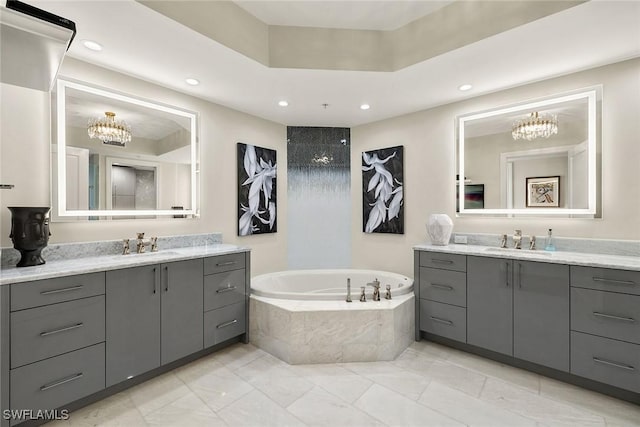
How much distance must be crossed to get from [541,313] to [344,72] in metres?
2.37

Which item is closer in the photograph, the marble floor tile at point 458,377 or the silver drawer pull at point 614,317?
the silver drawer pull at point 614,317

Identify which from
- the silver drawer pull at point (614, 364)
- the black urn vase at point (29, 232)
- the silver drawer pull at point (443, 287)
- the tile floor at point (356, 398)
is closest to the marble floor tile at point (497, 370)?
the tile floor at point (356, 398)

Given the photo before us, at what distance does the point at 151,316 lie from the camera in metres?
2.06

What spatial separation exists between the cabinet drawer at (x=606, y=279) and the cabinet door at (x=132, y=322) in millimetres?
2931

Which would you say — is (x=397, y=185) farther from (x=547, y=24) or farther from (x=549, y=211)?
(x=547, y=24)

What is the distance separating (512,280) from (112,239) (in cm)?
316

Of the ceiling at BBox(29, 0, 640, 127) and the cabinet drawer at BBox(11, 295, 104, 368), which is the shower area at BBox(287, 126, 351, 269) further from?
the cabinet drawer at BBox(11, 295, 104, 368)

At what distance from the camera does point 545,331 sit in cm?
213

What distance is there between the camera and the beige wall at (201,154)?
6.22 ft

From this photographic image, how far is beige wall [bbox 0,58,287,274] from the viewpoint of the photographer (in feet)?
6.22

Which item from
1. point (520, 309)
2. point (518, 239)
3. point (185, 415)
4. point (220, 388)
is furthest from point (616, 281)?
point (185, 415)

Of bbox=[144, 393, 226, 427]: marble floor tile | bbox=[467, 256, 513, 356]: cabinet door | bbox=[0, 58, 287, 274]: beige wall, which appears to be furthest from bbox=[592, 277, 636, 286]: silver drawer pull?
bbox=[0, 58, 287, 274]: beige wall

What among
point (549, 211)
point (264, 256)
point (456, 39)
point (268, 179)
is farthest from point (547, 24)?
point (264, 256)

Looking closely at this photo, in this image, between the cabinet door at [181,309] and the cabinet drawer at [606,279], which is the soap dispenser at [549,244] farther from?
the cabinet door at [181,309]
